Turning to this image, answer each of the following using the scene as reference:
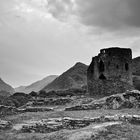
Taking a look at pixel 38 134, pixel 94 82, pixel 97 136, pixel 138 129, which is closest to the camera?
pixel 97 136

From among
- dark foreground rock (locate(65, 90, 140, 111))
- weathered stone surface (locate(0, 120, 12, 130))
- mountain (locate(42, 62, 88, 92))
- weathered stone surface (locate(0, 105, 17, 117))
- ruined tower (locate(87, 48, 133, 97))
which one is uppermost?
mountain (locate(42, 62, 88, 92))

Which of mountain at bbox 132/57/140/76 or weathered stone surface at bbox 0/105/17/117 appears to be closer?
weathered stone surface at bbox 0/105/17/117

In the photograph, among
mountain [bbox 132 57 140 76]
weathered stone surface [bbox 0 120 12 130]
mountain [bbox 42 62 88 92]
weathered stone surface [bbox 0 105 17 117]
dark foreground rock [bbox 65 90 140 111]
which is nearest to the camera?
weathered stone surface [bbox 0 120 12 130]

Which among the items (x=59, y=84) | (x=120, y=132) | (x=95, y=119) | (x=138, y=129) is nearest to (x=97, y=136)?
(x=120, y=132)

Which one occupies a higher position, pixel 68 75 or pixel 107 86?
pixel 68 75

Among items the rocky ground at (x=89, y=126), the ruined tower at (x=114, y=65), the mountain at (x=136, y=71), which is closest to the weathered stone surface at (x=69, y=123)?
the rocky ground at (x=89, y=126)

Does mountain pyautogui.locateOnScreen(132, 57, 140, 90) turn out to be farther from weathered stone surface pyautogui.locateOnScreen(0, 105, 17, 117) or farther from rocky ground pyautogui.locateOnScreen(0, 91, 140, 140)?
weathered stone surface pyautogui.locateOnScreen(0, 105, 17, 117)

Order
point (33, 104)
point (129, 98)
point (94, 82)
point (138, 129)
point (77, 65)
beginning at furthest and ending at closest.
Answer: point (77, 65)
point (94, 82)
point (33, 104)
point (129, 98)
point (138, 129)

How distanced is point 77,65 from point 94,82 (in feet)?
203

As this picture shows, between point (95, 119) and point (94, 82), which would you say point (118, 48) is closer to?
point (94, 82)

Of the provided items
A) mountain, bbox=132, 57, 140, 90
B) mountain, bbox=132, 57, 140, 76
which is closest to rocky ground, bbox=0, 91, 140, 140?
mountain, bbox=132, 57, 140, 90

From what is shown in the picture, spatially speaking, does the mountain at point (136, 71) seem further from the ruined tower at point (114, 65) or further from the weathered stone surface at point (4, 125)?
the weathered stone surface at point (4, 125)

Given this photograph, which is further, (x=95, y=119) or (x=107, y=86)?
(x=107, y=86)

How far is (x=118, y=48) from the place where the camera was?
3750 cm
